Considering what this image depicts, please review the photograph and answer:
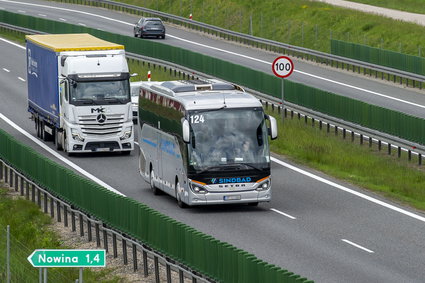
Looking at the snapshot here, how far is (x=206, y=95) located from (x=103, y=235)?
5.48 m

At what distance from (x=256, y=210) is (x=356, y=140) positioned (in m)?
11.9

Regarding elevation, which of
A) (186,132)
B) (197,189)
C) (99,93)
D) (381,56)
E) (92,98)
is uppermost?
(186,132)

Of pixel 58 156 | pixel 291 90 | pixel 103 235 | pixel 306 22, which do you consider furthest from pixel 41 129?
pixel 306 22

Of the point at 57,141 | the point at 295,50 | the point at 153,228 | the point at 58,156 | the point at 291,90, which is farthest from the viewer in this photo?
the point at 295,50

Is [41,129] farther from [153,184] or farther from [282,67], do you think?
[153,184]

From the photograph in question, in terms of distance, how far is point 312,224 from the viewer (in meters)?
28.0

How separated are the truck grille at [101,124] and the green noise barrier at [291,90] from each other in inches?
300

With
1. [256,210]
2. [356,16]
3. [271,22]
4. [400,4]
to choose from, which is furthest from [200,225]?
[400,4]

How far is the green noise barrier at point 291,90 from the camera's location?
37.8 metres

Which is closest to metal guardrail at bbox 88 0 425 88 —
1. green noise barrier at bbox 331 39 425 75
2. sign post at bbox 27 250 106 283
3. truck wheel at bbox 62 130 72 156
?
green noise barrier at bbox 331 39 425 75

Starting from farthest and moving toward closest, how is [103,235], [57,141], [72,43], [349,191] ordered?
[72,43] → [57,141] → [349,191] → [103,235]

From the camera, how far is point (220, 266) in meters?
20.3

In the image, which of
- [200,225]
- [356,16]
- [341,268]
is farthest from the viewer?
[356,16]

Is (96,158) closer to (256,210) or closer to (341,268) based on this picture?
(256,210)
